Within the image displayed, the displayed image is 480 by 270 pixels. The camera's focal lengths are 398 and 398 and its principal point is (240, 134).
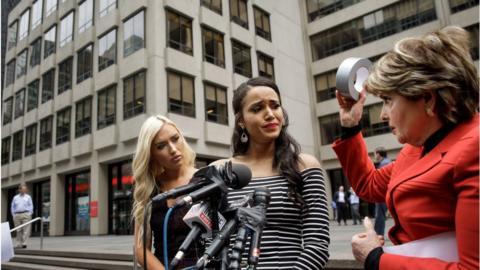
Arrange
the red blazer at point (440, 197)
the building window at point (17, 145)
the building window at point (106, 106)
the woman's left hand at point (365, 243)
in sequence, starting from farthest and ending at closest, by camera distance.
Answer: the building window at point (17, 145) < the building window at point (106, 106) < the woman's left hand at point (365, 243) < the red blazer at point (440, 197)

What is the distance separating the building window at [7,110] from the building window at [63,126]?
25.2ft

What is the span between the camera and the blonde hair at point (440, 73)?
1285mm

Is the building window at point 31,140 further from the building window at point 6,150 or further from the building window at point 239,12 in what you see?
the building window at point 239,12

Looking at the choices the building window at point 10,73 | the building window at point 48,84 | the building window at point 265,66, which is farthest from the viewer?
the building window at point 10,73

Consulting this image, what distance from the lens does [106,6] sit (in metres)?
20.4

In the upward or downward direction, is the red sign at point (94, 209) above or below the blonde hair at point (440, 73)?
below

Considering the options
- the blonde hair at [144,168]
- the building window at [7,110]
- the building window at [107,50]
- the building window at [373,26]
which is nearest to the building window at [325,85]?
the building window at [373,26]

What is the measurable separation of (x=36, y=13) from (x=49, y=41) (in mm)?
3446

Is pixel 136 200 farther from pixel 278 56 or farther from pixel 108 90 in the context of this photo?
pixel 278 56

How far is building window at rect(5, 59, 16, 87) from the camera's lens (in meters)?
28.3

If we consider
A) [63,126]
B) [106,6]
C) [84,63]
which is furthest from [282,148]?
[63,126]

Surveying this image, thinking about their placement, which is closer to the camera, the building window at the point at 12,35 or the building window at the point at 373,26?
the building window at the point at 373,26

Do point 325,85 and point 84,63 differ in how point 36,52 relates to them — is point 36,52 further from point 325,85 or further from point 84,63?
point 325,85

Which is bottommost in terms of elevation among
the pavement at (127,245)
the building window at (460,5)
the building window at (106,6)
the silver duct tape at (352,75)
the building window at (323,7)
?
the pavement at (127,245)
